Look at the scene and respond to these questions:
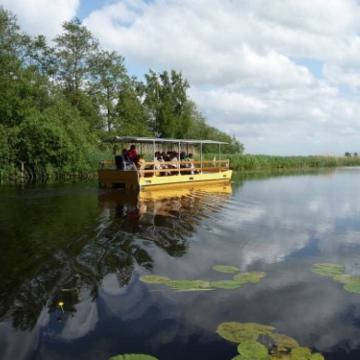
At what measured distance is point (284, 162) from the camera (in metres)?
54.8

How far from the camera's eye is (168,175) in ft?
72.9

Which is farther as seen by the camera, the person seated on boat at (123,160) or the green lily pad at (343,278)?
the person seated on boat at (123,160)

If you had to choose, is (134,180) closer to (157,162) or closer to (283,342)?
(157,162)

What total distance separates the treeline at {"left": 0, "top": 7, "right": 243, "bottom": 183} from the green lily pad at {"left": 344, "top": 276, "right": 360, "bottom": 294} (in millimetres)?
24847

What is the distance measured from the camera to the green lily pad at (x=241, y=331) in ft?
15.0

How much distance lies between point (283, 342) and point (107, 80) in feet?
128

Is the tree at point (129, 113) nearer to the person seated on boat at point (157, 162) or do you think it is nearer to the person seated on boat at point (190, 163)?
the person seated on boat at point (190, 163)

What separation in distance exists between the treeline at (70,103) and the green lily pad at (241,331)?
2541 cm

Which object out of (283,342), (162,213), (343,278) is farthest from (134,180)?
(283,342)

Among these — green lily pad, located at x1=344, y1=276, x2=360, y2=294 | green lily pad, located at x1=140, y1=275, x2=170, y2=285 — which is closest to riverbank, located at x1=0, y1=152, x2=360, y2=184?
green lily pad, located at x1=140, y1=275, x2=170, y2=285

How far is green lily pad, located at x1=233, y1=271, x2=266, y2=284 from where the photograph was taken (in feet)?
21.4

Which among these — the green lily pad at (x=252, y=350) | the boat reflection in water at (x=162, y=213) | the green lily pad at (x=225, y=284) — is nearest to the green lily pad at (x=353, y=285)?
the green lily pad at (x=225, y=284)

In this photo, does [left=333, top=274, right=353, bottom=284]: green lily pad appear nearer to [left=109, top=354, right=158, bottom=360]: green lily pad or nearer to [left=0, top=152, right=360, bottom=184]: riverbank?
[left=109, top=354, right=158, bottom=360]: green lily pad

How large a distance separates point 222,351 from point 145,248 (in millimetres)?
4349
